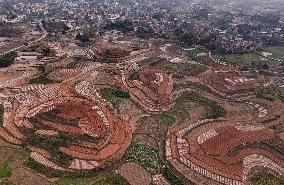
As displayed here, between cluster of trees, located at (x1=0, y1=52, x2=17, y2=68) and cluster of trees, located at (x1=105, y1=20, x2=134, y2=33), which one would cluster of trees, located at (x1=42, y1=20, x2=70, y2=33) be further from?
cluster of trees, located at (x1=0, y1=52, x2=17, y2=68)

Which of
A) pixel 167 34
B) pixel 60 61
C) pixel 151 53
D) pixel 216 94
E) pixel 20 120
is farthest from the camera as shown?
pixel 167 34

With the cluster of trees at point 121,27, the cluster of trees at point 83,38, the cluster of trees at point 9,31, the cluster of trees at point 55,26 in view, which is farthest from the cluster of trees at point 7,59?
the cluster of trees at point 121,27

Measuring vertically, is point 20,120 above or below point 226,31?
above

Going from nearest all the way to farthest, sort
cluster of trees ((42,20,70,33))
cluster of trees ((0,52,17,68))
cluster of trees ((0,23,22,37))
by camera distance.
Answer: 1. cluster of trees ((0,52,17,68))
2. cluster of trees ((0,23,22,37))
3. cluster of trees ((42,20,70,33))

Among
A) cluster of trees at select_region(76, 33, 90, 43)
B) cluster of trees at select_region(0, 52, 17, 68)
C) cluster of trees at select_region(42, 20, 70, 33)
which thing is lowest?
cluster of trees at select_region(42, 20, 70, 33)

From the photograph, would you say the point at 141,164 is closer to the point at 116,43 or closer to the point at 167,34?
the point at 116,43

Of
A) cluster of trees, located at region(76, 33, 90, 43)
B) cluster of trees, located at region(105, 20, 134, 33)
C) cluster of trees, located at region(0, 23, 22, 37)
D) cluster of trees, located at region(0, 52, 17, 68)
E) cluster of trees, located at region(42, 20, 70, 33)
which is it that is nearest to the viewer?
cluster of trees, located at region(0, 52, 17, 68)

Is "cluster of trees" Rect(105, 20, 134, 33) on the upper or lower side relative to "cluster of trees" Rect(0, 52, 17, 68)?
lower

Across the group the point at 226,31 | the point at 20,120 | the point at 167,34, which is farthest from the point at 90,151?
the point at 226,31

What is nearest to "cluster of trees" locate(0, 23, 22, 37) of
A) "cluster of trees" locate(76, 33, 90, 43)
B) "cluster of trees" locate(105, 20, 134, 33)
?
"cluster of trees" locate(76, 33, 90, 43)

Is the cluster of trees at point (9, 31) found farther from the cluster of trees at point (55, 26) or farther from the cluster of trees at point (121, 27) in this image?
the cluster of trees at point (121, 27)

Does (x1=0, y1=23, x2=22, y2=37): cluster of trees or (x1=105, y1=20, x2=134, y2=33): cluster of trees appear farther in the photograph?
(x1=105, y1=20, x2=134, y2=33): cluster of trees
